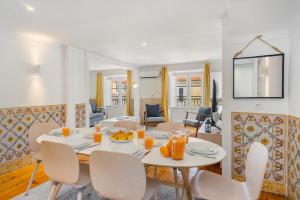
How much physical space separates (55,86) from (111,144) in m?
2.51

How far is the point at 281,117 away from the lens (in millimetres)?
2031

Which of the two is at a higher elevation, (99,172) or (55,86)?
(55,86)

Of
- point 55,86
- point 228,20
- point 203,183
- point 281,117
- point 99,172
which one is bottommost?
point 203,183

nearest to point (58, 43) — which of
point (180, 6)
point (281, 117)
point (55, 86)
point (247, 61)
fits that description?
point (55, 86)

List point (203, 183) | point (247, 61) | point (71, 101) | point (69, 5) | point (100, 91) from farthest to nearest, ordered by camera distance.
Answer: point (100, 91) → point (71, 101) → point (247, 61) → point (69, 5) → point (203, 183)

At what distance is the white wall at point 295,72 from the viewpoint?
174 centimetres

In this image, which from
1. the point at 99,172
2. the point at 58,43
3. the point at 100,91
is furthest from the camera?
the point at 100,91

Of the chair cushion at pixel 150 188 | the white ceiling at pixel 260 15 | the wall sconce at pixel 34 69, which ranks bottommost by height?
the chair cushion at pixel 150 188

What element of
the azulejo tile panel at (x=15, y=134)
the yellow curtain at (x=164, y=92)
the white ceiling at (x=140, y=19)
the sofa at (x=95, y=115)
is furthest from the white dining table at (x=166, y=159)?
the yellow curtain at (x=164, y=92)

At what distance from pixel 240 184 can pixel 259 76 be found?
53.9 inches

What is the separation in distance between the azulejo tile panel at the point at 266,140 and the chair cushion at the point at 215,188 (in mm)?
905

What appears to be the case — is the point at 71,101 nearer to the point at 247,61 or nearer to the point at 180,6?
the point at 180,6

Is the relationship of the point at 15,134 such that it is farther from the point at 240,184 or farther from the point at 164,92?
the point at 164,92

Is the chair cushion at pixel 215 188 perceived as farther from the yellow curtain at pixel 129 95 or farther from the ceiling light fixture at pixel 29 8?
the yellow curtain at pixel 129 95
